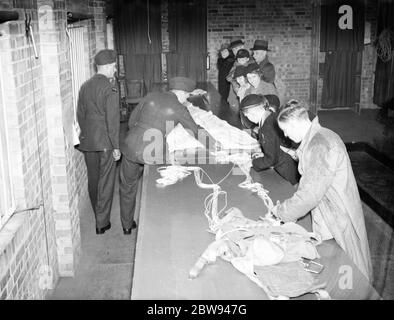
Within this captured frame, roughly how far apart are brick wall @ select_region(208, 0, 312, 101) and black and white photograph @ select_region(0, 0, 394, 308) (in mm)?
3162

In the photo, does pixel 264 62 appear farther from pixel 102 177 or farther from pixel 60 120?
pixel 60 120

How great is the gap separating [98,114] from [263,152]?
1907mm

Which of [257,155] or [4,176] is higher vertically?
[4,176]

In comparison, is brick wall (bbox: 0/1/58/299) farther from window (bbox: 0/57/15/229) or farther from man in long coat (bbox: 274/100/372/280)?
man in long coat (bbox: 274/100/372/280)

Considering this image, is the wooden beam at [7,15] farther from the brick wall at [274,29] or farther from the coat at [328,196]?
the brick wall at [274,29]

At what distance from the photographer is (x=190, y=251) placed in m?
3.12

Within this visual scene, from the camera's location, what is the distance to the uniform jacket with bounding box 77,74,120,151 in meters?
5.57

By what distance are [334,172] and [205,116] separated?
3.49 m

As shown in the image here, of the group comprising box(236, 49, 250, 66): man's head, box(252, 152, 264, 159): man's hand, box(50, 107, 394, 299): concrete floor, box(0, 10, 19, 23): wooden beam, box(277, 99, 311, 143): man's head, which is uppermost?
box(0, 10, 19, 23): wooden beam

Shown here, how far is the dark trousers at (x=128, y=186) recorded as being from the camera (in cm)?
545

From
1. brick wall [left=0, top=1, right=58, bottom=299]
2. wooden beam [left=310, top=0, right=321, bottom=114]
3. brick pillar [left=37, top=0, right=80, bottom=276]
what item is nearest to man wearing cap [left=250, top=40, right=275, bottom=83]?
brick pillar [left=37, top=0, right=80, bottom=276]

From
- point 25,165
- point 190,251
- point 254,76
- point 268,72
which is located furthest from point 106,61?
point 190,251

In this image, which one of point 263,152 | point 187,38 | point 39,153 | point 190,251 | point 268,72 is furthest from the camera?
point 187,38

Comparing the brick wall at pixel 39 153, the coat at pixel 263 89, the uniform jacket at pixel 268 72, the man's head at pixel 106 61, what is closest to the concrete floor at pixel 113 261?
the brick wall at pixel 39 153
